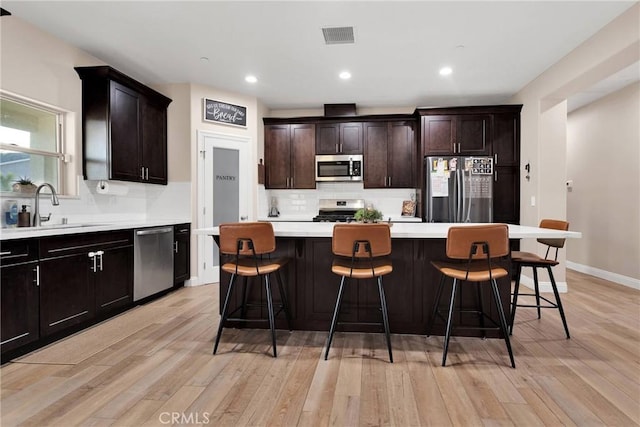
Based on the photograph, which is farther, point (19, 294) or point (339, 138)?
point (339, 138)

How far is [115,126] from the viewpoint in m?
3.65

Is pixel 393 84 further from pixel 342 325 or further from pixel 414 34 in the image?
pixel 342 325

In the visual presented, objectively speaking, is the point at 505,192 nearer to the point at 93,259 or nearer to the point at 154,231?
the point at 154,231

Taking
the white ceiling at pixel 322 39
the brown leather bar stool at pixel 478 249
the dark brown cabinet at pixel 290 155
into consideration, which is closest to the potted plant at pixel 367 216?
the brown leather bar stool at pixel 478 249

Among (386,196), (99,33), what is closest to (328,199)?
(386,196)

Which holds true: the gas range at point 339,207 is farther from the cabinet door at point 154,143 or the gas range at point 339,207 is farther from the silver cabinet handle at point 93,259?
the silver cabinet handle at point 93,259

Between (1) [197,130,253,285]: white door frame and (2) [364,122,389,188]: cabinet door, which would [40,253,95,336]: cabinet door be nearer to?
(1) [197,130,253,285]: white door frame

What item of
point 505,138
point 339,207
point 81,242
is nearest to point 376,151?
point 339,207

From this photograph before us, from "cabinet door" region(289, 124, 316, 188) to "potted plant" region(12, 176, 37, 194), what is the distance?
3.35 metres

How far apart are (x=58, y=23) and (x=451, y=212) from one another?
5.04 meters

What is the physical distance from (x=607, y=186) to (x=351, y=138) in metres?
3.93

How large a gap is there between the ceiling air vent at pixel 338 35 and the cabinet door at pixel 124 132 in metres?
2.40

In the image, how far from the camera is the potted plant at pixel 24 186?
2.90 meters

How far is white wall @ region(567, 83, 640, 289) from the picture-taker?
176 inches
